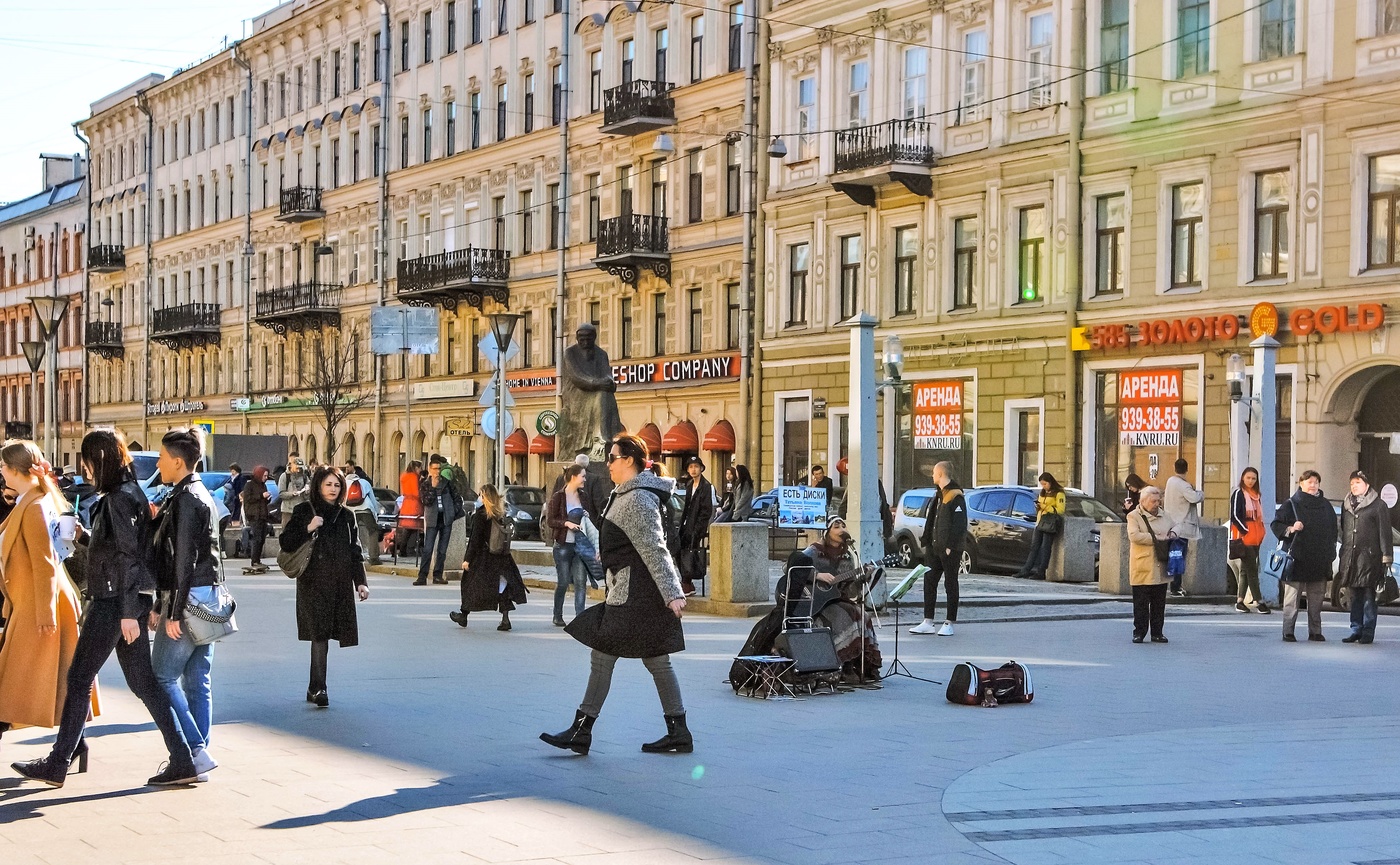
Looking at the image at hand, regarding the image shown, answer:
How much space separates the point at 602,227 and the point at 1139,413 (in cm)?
1893

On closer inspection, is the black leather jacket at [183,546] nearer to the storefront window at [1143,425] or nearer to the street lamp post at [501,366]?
the street lamp post at [501,366]

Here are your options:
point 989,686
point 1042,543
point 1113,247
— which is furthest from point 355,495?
point 989,686

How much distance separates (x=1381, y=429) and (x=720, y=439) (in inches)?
716

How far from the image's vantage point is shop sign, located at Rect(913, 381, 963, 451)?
130 ft

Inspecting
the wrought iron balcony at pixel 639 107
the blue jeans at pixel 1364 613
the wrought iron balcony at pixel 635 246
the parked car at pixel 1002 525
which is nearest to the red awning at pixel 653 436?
the wrought iron balcony at pixel 635 246

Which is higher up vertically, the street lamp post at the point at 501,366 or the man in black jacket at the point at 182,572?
Answer: the street lamp post at the point at 501,366

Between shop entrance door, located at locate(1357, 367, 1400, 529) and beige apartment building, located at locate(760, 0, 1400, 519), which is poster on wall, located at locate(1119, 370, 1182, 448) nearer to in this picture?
beige apartment building, located at locate(760, 0, 1400, 519)

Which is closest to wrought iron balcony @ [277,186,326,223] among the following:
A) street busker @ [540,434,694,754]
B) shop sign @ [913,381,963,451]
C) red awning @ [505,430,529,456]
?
red awning @ [505,430,529,456]

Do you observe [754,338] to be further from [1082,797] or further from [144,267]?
[144,267]

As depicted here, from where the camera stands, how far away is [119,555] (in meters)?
9.16

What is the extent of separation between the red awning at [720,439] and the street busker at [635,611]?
35198 millimetres

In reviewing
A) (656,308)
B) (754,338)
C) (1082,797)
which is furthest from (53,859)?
(656,308)

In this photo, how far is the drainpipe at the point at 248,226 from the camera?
72312 mm

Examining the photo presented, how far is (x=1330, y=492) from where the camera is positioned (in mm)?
31578
